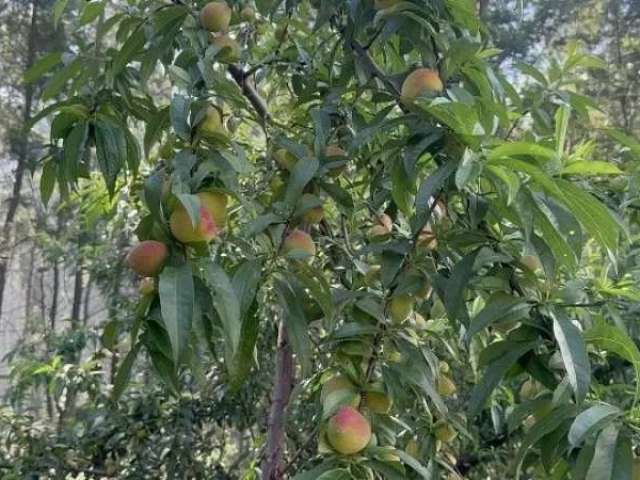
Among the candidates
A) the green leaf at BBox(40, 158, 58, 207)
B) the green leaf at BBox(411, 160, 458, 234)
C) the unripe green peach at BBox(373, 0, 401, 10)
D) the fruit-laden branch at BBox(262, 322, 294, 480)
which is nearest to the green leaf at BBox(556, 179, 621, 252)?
the green leaf at BBox(411, 160, 458, 234)

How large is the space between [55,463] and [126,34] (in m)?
1.38

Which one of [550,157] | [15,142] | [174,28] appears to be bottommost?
[550,157]

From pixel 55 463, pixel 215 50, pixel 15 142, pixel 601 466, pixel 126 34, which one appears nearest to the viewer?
pixel 601 466

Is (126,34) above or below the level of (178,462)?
above

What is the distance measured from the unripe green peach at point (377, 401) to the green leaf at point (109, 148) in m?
0.43

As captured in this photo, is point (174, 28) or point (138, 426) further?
point (138, 426)

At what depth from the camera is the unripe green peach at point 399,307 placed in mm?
884

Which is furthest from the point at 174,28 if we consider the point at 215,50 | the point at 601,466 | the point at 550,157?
the point at 601,466

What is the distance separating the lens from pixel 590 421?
0.64 m

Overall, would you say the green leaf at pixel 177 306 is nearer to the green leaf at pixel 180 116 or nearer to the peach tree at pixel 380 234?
the peach tree at pixel 380 234

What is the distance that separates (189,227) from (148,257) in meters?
0.05

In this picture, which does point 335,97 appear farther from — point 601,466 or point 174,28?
point 601,466

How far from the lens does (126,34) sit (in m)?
1.15

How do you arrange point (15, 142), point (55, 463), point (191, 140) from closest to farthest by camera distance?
point (191, 140)
point (55, 463)
point (15, 142)
